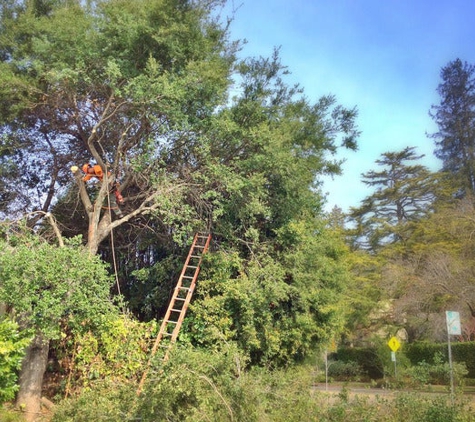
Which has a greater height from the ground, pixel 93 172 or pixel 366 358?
pixel 366 358

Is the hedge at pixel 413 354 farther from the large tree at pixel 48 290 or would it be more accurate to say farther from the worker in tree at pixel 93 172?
the large tree at pixel 48 290

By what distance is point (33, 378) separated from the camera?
9703 mm

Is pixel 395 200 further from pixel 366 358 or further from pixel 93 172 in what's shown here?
pixel 93 172

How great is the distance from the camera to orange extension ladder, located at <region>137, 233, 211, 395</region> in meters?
10.4

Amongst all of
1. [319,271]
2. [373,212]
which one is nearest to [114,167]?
[319,271]

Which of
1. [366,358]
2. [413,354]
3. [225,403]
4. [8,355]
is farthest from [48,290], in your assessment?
[366,358]

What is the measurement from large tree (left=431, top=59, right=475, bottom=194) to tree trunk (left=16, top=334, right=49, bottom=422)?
123 ft

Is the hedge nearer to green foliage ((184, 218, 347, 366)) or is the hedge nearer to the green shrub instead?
the green shrub

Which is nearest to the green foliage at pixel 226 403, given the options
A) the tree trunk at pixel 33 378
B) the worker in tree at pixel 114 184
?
the tree trunk at pixel 33 378

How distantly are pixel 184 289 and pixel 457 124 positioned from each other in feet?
124

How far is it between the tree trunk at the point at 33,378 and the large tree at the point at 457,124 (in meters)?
37.5

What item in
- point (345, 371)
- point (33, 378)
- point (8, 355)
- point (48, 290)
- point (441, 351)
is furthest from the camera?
point (345, 371)

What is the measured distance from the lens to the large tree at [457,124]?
39.8 metres

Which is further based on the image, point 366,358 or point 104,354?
point 366,358
